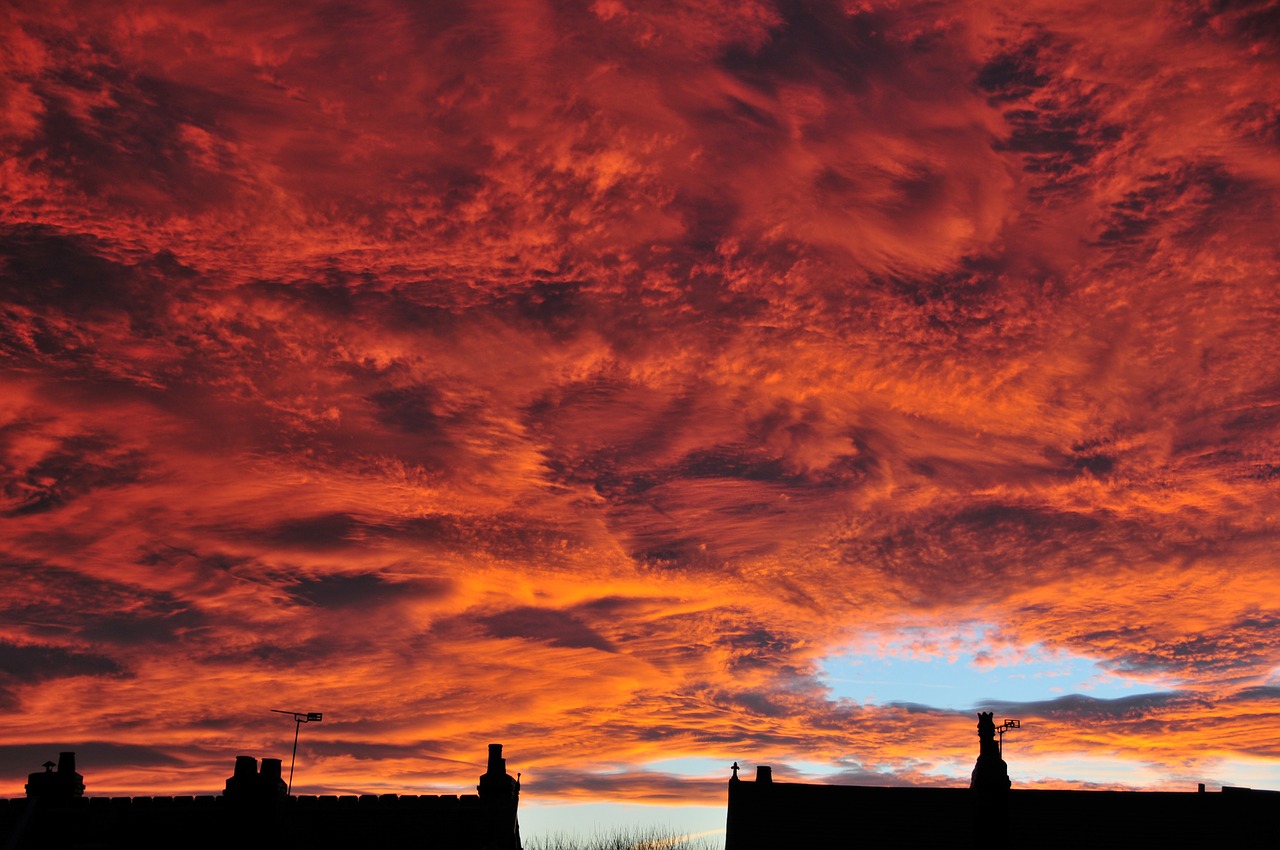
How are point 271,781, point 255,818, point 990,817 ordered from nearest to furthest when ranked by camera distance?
point 990,817, point 255,818, point 271,781

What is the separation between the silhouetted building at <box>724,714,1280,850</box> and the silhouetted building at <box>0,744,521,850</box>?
10.0m

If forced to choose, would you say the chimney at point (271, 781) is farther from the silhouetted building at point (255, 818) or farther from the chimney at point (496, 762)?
the chimney at point (496, 762)

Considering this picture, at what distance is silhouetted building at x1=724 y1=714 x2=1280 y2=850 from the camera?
45.8 m

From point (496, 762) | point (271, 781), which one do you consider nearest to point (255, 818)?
point (271, 781)

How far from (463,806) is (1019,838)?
21397 millimetres

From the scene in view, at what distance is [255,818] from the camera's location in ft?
154

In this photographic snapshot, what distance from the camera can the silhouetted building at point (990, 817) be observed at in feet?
150

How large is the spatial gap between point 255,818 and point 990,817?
27.7 m

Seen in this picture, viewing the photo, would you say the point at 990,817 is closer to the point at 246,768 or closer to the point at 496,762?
the point at 496,762

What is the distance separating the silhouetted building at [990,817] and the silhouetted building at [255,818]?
A: 32.8 feet

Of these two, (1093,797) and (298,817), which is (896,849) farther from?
(298,817)

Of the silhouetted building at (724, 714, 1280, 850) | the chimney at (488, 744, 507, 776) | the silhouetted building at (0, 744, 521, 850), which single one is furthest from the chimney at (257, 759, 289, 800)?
the silhouetted building at (724, 714, 1280, 850)

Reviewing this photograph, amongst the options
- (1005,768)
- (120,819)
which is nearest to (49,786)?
(120,819)

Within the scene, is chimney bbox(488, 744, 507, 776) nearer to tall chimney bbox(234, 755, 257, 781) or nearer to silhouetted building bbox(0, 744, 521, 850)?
silhouetted building bbox(0, 744, 521, 850)
